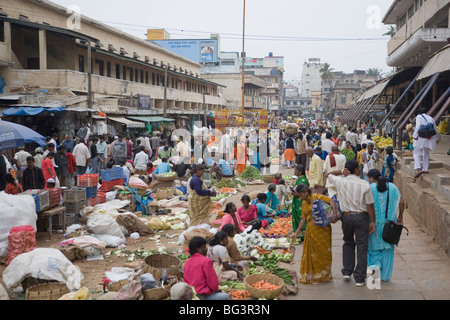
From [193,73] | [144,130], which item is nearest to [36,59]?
[144,130]

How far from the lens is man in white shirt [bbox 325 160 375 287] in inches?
230

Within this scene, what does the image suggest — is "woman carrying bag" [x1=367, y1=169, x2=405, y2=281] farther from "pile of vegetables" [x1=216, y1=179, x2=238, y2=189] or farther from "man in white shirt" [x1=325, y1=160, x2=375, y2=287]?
"pile of vegetables" [x1=216, y1=179, x2=238, y2=189]

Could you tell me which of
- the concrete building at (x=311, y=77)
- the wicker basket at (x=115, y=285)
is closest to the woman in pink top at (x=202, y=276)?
the wicker basket at (x=115, y=285)

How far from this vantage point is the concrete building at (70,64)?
19.1m

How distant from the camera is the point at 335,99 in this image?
255 ft

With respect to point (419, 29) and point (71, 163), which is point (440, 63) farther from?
point (71, 163)

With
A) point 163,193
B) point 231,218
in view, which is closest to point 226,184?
point 163,193

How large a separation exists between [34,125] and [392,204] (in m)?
15.9

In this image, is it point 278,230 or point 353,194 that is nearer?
point 353,194

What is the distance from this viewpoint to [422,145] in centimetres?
978

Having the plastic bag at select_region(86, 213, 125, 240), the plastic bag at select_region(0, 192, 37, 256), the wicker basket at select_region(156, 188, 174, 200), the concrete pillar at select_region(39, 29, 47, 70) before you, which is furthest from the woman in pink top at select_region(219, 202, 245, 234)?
the concrete pillar at select_region(39, 29, 47, 70)

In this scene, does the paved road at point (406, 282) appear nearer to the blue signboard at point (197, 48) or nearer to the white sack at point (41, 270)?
the white sack at point (41, 270)

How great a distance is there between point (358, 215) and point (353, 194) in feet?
0.98

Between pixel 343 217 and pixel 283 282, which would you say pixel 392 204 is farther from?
pixel 283 282
